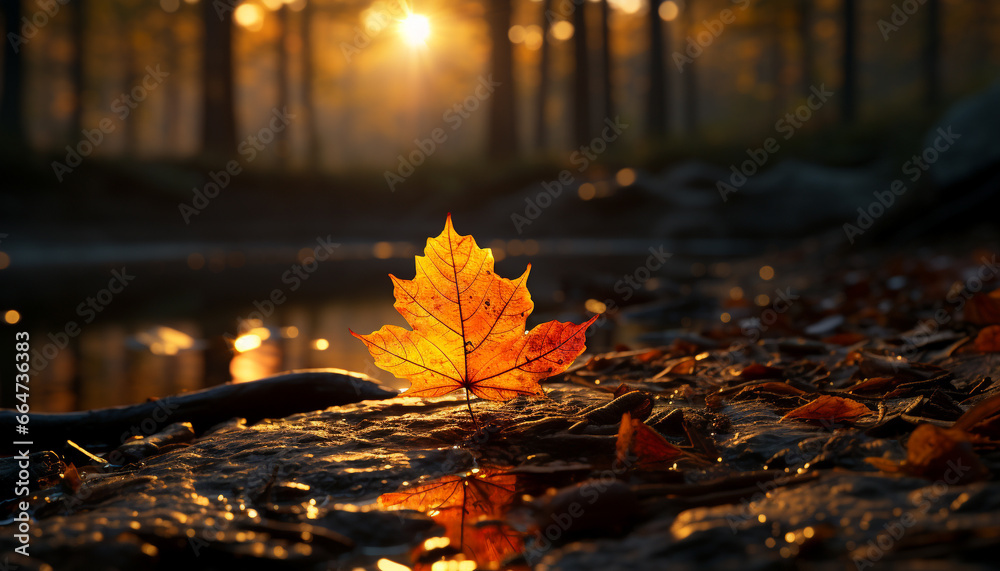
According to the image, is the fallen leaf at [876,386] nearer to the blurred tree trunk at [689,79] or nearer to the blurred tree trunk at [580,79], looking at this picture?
the blurred tree trunk at [580,79]

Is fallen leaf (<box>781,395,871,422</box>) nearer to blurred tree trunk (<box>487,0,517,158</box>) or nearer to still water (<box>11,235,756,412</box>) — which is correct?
still water (<box>11,235,756,412</box>)

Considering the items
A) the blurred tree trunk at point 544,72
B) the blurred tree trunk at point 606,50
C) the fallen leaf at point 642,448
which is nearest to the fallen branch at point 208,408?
the fallen leaf at point 642,448

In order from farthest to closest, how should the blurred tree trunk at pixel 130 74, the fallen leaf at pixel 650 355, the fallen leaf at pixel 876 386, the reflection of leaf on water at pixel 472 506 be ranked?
the blurred tree trunk at pixel 130 74, the fallen leaf at pixel 650 355, the fallen leaf at pixel 876 386, the reflection of leaf on water at pixel 472 506

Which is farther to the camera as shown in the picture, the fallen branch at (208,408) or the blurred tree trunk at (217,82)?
the blurred tree trunk at (217,82)

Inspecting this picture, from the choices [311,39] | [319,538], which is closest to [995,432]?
[319,538]

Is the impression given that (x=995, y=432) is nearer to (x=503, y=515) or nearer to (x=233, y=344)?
(x=503, y=515)

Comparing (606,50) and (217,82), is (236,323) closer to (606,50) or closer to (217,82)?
(217,82)

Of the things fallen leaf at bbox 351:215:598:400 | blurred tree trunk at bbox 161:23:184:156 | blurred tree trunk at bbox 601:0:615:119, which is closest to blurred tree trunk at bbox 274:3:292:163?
blurred tree trunk at bbox 161:23:184:156
